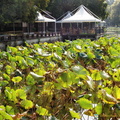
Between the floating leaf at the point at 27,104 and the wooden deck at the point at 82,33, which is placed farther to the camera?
the wooden deck at the point at 82,33

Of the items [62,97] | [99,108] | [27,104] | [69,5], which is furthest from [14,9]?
[99,108]

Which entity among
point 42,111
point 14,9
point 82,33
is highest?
point 14,9

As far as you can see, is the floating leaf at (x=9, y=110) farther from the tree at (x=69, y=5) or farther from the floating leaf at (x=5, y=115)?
the tree at (x=69, y=5)

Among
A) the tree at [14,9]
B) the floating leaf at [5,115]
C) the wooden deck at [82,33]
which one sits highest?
the tree at [14,9]

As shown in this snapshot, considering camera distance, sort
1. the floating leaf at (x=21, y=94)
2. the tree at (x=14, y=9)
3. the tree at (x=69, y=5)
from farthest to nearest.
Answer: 1. the tree at (x=69, y=5)
2. the tree at (x=14, y=9)
3. the floating leaf at (x=21, y=94)

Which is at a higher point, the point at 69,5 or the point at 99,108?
the point at 69,5

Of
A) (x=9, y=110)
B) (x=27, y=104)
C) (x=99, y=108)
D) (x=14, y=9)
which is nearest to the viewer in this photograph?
(x=99, y=108)

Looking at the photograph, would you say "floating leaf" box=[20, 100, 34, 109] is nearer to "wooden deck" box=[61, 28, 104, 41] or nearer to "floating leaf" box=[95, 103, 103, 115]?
"floating leaf" box=[95, 103, 103, 115]

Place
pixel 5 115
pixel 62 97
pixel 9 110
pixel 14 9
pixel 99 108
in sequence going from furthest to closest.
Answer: pixel 14 9, pixel 62 97, pixel 9 110, pixel 99 108, pixel 5 115

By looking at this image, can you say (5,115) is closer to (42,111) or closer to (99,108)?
(42,111)

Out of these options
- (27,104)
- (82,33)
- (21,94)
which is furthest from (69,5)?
(27,104)

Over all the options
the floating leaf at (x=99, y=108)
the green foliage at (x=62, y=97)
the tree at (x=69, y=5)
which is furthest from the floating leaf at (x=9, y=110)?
the tree at (x=69, y=5)

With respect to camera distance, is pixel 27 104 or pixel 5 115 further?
pixel 27 104

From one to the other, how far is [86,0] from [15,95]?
125ft
